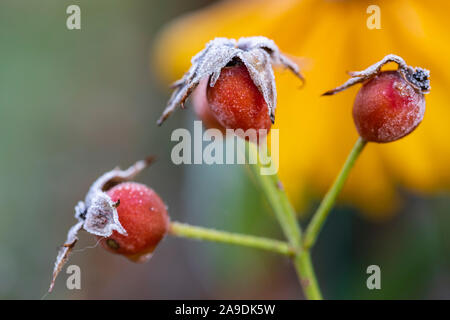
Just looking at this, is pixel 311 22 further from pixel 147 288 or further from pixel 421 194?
pixel 147 288

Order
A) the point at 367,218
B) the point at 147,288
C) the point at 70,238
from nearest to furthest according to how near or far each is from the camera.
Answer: the point at 70,238
the point at 367,218
the point at 147,288

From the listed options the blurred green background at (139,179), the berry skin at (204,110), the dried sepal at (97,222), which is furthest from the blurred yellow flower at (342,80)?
the dried sepal at (97,222)

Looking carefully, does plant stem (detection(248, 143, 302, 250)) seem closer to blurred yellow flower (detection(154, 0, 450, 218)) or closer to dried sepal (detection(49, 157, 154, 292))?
dried sepal (detection(49, 157, 154, 292))

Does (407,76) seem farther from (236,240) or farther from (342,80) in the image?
(342,80)

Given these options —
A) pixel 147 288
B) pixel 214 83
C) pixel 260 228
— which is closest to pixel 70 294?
pixel 147 288

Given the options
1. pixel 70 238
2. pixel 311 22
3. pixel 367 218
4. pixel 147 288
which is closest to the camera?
pixel 70 238

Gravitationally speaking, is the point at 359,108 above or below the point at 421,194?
above

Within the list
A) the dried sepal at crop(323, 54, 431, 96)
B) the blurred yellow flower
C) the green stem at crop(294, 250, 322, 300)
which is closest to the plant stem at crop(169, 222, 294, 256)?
the green stem at crop(294, 250, 322, 300)

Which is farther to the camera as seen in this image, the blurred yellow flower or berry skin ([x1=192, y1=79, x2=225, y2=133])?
the blurred yellow flower
